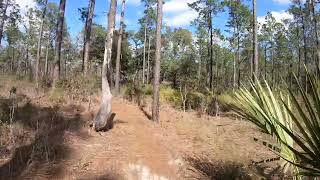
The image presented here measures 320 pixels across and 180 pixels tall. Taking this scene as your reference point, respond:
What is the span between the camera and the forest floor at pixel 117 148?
877 centimetres

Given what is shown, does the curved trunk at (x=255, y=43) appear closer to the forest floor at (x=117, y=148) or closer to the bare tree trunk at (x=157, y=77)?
the forest floor at (x=117, y=148)

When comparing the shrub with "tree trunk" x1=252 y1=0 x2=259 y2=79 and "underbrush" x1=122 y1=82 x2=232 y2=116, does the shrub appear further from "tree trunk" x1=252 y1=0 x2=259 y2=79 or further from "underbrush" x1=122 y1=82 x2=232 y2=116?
"tree trunk" x1=252 y1=0 x2=259 y2=79

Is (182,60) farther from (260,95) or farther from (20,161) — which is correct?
(260,95)

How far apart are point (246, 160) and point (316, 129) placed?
26.4ft

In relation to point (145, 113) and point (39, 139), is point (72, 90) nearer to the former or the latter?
point (145, 113)

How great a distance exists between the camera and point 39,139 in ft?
32.1

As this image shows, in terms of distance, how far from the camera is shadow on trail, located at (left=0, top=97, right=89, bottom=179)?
8.39 metres

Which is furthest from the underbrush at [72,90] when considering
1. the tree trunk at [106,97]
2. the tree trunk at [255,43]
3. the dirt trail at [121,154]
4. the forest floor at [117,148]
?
the tree trunk at [255,43]

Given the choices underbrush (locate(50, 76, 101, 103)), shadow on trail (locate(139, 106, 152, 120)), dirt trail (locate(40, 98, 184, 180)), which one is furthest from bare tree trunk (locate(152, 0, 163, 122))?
underbrush (locate(50, 76, 101, 103))

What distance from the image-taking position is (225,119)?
56.7 ft

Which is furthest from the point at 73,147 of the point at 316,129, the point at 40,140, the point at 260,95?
the point at 316,129

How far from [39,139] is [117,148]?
2.08 m

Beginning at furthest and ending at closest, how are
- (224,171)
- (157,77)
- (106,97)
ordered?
(157,77), (106,97), (224,171)

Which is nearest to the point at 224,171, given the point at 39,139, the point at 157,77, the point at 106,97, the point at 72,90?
the point at 39,139
